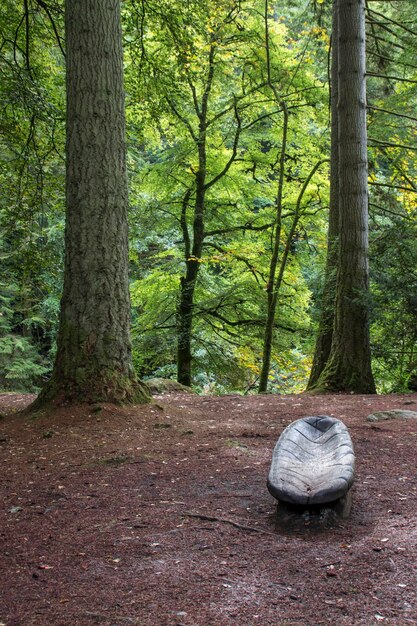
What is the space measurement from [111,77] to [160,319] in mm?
8705

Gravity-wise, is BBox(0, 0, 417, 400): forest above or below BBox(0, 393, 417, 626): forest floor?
above

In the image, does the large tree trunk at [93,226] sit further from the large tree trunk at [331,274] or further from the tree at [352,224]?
the large tree trunk at [331,274]

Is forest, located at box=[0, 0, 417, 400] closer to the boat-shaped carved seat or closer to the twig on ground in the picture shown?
the boat-shaped carved seat

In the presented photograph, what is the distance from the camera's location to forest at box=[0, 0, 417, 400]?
5617 millimetres

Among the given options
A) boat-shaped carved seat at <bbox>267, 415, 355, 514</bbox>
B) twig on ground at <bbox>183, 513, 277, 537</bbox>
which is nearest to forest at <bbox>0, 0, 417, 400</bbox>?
boat-shaped carved seat at <bbox>267, 415, 355, 514</bbox>

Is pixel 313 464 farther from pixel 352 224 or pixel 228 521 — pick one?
pixel 352 224

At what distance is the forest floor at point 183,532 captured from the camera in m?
2.30

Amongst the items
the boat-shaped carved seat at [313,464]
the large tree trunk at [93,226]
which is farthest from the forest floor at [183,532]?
the large tree trunk at [93,226]

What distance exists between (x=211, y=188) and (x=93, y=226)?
8937mm

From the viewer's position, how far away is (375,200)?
38.5 ft

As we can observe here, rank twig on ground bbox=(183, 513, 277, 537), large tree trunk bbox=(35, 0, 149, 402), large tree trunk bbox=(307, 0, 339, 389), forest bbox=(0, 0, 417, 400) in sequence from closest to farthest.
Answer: twig on ground bbox=(183, 513, 277, 537) < large tree trunk bbox=(35, 0, 149, 402) < forest bbox=(0, 0, 417, 400) < large tree trunk bbox=(307, 0, 339, 389)

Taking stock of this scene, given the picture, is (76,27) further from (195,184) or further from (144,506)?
(195,184)

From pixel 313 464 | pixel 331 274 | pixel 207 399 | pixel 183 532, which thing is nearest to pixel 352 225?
pixel 331 274

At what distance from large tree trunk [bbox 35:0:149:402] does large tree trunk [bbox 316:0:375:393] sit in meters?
3.54
